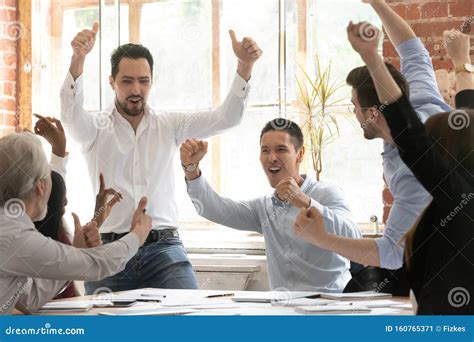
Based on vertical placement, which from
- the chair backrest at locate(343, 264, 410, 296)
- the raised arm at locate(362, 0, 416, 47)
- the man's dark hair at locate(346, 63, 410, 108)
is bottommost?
the chair backrest at locate(343, 264, 410, 296)

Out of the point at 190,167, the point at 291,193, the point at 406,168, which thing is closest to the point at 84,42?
the point at 190,167

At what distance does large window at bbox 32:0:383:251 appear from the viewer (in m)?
1.86

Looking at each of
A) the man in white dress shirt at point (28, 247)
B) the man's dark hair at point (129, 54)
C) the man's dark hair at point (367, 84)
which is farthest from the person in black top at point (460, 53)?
the man in white dress shirt at point (28, 247)

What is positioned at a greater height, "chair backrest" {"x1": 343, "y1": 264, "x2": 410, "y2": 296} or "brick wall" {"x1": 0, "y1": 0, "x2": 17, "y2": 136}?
"brick wall" {"x1": 0, "y1": 0, "x2": 17, "y2": 136}

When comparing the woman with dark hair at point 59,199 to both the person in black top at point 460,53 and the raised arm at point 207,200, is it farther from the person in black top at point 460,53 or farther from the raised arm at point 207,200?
the person in black top at point 460,53

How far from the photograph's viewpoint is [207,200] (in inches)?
75.0

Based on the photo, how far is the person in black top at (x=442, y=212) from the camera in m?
1.55

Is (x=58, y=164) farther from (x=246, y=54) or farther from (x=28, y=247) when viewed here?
(x=246, y=54)

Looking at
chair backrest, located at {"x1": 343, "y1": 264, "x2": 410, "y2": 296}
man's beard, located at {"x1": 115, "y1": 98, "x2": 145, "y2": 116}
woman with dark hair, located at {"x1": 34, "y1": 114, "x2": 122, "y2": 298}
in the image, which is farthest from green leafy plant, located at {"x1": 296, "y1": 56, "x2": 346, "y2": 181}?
woman with dark hair, located at {"x1": 34, "y1": 114, "x2": 122, "y2": 298}

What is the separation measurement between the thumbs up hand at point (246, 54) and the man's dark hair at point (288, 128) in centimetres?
14

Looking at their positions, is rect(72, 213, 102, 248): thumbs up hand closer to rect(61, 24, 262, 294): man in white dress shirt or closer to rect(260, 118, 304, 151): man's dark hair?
rect(61, 24, 262, 294): man in white dress shirt

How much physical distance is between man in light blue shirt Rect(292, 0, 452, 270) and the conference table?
0.35 ft

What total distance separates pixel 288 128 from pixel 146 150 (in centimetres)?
37
